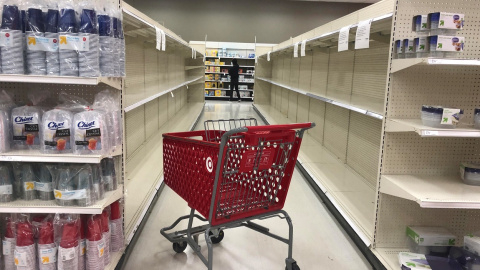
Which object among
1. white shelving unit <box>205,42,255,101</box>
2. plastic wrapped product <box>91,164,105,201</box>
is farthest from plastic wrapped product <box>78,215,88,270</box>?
white shelving unit <box>205,42,255,101</box>

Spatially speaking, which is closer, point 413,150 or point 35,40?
point 35,40

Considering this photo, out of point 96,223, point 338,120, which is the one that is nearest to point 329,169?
point 338,120

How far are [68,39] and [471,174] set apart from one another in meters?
2.40

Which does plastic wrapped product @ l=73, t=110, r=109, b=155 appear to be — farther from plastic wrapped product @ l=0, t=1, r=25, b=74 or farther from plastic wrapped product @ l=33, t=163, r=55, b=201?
plastic wrapped product @ l=0, t=1, r=25, b=74

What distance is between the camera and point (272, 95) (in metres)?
10.8

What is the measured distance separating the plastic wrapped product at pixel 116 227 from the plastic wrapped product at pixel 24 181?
43 centimetres

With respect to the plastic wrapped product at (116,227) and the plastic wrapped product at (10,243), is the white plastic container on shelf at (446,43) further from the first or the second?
the plastic wrapped product at (10,243)

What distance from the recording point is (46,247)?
5.88 feet

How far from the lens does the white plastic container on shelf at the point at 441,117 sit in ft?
6.41

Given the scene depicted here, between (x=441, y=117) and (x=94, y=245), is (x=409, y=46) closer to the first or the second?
(x=441, y=117)

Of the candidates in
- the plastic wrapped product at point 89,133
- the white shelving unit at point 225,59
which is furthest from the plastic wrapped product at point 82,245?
the white shelving unit at point 225,59

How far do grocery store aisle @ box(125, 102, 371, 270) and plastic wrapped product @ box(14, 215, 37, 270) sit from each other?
0.65m

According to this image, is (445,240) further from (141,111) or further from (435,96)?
(141,111)

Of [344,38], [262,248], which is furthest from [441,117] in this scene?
[262,248]
